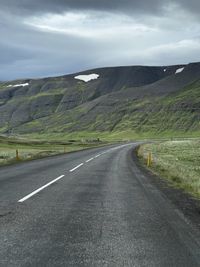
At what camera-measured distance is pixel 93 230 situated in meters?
8.34

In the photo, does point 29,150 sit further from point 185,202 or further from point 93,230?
point 93,230

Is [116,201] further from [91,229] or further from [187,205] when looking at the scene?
[91,229]

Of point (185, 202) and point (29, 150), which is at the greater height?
point (185, 202)

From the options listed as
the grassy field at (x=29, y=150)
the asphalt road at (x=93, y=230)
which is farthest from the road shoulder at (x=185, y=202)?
the grassy field at (x=29, y=150)

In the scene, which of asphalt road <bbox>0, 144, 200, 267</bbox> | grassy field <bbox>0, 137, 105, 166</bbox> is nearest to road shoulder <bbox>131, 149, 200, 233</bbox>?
asphalt road <bbox>0, 144, 200, 267</bbox>

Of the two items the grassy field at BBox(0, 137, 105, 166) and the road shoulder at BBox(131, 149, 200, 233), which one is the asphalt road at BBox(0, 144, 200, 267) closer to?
the road shoulder at BBox(131, 149, 200, 233)

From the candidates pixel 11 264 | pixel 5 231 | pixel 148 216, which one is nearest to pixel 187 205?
pixel 148 216

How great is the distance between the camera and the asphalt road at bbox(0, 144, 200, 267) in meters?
6.38

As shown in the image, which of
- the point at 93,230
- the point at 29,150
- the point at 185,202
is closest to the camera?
the point at 93,230

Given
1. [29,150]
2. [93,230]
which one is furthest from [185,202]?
[29,150]

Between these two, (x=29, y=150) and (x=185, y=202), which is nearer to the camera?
(x=185, y=202)

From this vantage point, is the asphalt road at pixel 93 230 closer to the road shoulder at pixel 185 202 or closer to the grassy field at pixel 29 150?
the road shoulder at pixel 185 202

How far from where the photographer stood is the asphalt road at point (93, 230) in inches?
251

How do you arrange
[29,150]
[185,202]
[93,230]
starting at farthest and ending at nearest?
[29,150] → [185,202] → [93,230]
